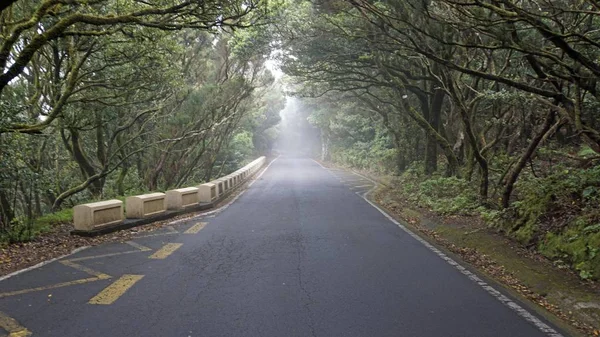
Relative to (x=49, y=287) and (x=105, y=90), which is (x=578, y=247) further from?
(x=105, y=90)

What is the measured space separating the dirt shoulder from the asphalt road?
17.4 inches

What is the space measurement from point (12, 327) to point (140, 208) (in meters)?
6.44

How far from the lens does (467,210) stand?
11.3 meters

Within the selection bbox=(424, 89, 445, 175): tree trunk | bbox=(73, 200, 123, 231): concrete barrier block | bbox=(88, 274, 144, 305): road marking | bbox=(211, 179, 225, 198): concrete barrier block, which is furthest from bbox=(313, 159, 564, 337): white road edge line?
bbox=(424, 89, 445, 175): tree trunk

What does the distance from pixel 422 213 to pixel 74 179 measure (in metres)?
14.3

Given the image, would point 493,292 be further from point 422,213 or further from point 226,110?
point 226,110

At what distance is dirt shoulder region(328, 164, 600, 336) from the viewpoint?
4949 millimetres

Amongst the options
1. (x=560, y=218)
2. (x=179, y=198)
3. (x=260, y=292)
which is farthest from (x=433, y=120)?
(x=260, y=292)

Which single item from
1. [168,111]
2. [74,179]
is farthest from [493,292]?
[74,179]

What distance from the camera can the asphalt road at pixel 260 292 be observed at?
4.51 m

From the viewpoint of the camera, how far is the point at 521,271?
21.4 feet

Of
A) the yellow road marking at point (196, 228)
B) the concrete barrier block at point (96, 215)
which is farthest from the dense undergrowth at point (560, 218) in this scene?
the concrete barrier block at point (96, 215)

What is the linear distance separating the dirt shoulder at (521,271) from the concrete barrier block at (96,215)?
21.9 feet

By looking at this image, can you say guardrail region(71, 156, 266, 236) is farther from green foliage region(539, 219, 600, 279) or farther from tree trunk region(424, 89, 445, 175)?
tree trunk region(424, 89, 445, 175)
